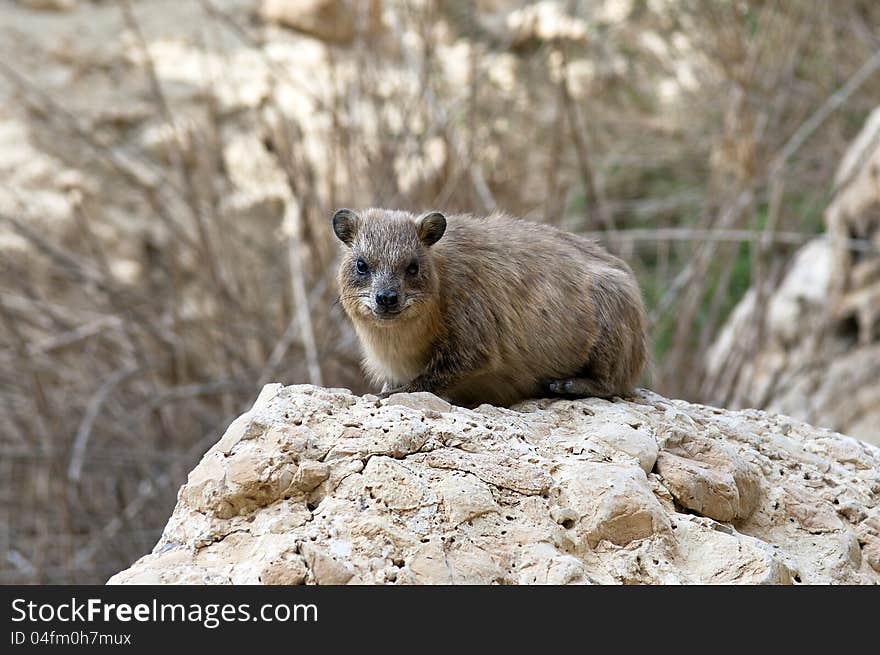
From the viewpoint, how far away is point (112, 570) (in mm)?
8938

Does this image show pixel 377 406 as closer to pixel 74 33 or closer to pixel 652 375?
pixel 652 375

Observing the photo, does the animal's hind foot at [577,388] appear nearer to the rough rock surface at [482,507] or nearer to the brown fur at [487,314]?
the brown fur at [487,314]

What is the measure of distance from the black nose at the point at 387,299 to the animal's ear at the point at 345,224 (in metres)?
0.60

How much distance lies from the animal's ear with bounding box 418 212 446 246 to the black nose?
1.26ft

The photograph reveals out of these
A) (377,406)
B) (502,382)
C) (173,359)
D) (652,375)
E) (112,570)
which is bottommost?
(112,570)

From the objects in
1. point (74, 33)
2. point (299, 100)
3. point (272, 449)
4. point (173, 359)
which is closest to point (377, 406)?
point (272, 449)

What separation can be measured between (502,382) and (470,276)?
1.70ft

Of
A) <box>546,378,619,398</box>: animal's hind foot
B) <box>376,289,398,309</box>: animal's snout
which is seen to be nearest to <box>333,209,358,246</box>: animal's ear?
<box>376,289,398,309</box>: animal's snout

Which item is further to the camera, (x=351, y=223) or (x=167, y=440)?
(x=167, y=440)

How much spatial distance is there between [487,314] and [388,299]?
490 mm

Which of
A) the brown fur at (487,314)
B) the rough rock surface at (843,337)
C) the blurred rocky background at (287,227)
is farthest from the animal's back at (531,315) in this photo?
the rough rock surface at (843,337)

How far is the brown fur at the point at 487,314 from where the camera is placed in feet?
16.3

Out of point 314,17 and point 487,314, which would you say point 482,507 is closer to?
point 487,314

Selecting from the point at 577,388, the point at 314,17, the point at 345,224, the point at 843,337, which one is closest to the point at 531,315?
the point at 577,388
